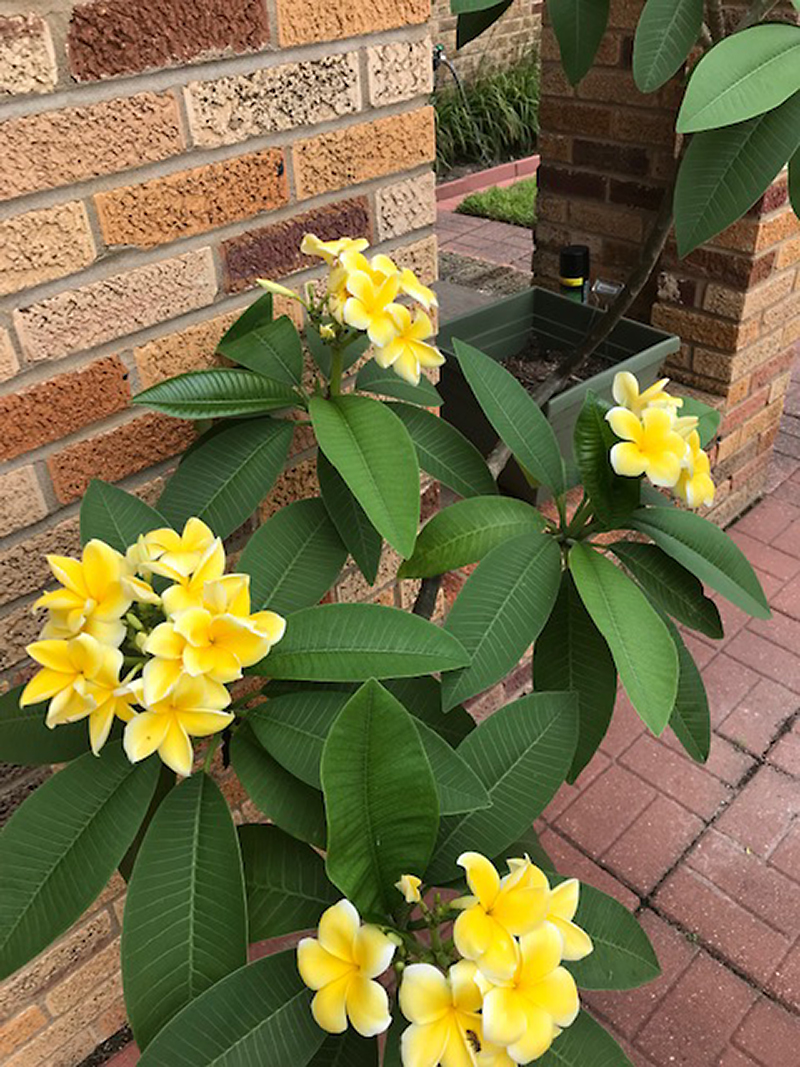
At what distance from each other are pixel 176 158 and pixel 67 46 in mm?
182

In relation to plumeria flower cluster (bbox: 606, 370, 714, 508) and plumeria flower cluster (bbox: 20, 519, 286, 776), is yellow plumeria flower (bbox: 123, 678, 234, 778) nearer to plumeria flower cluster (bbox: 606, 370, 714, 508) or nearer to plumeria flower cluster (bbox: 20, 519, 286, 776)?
plumeria flower cluster (bbox: 20, 519, 286, 776)

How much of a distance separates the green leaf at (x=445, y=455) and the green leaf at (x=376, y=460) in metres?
0.14

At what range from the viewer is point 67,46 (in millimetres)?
1002

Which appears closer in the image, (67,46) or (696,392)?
(67,46)

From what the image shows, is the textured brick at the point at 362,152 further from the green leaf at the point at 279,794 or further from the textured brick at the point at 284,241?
the green leaf at the point at 279,794

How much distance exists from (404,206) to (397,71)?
19cm

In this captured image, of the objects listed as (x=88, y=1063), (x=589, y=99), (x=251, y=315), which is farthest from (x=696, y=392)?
(x=88, y=1063)

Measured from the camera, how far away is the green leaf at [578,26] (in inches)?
59.2

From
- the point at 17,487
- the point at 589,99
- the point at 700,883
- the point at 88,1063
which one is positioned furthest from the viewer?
the point at 589,99

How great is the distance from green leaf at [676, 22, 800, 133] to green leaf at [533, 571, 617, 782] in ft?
2.01

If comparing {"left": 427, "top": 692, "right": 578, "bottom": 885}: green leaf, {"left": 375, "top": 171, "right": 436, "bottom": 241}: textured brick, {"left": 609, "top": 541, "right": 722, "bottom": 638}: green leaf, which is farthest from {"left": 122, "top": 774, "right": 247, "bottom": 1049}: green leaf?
{"left": 375, "top": 171, "right": 436, "bottom": 241}: textured brick

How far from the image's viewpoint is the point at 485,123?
6387 mm

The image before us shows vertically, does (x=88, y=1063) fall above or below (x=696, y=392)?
below

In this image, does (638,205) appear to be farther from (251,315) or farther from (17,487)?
(17,487)
